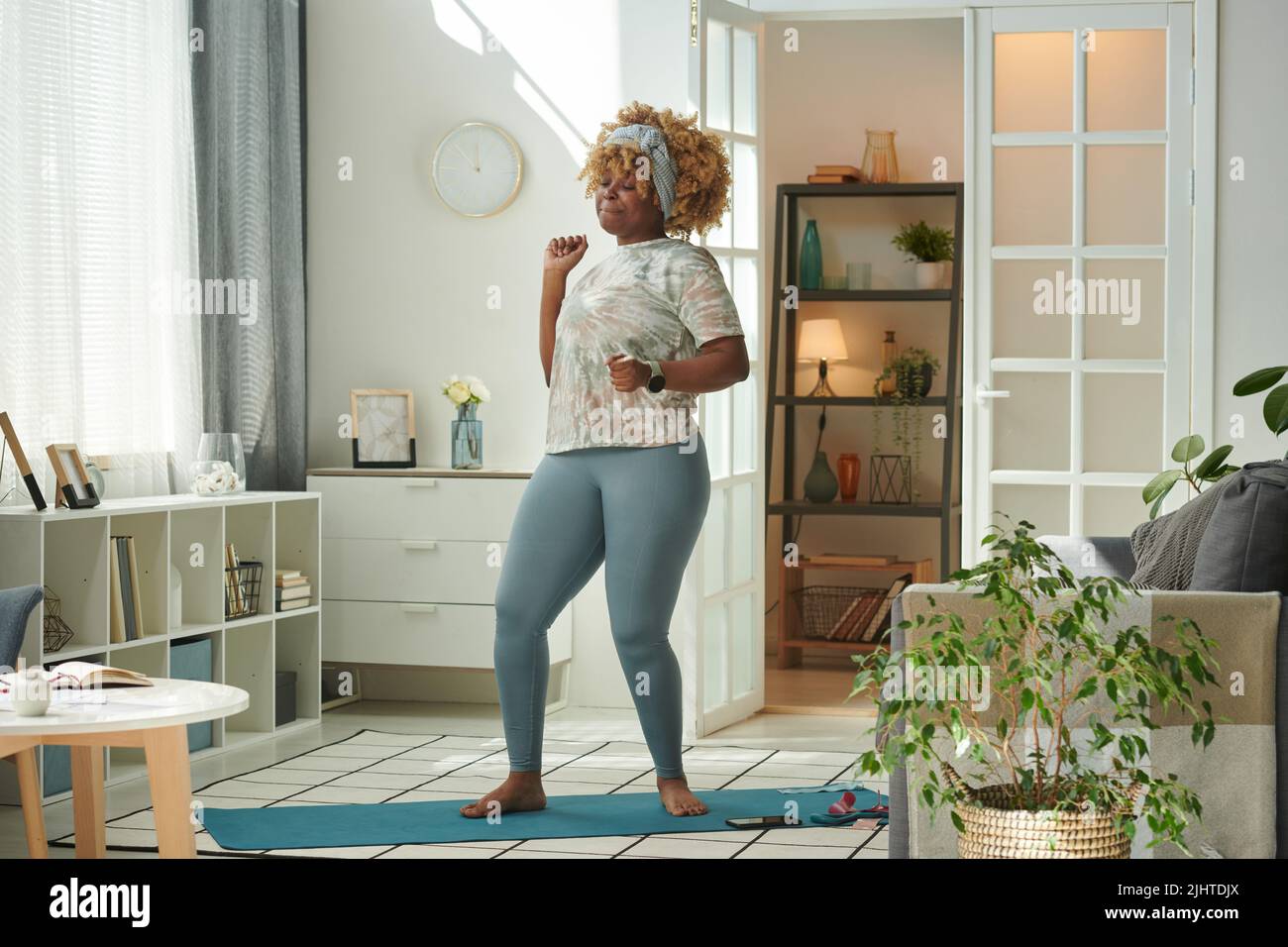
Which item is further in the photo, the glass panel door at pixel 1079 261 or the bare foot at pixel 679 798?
the glass panel door at pixel 1079 261

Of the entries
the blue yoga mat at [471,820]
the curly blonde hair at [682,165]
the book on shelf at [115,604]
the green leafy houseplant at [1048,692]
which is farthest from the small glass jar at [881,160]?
the green leafy houseplant at [1048,692]

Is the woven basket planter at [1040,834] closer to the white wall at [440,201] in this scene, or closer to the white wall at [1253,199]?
the white wall at [1253,199]

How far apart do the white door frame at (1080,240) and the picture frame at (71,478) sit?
2570 millimetres

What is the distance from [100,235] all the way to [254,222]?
69cm

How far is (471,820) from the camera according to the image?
3482 mm

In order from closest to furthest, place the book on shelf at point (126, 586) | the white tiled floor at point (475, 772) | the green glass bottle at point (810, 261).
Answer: the white tiled floor at point (475, 772)
the book on shelf at point (126, 586)
the green glass bottle at point (810, 261)

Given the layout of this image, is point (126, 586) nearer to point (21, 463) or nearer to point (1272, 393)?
point (21, 463)

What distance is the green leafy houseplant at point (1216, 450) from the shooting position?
13.5 feet

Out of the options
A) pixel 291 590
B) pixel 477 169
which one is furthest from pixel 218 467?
pixel 477 169

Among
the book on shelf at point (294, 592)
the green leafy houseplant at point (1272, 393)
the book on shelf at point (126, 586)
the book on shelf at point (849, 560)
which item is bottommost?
the book on shelf at point (849, 560)

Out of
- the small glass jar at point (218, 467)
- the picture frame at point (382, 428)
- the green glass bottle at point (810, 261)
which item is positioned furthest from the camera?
the green glass bottle at point (810, 261)

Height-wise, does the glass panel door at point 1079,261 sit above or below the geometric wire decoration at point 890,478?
above
